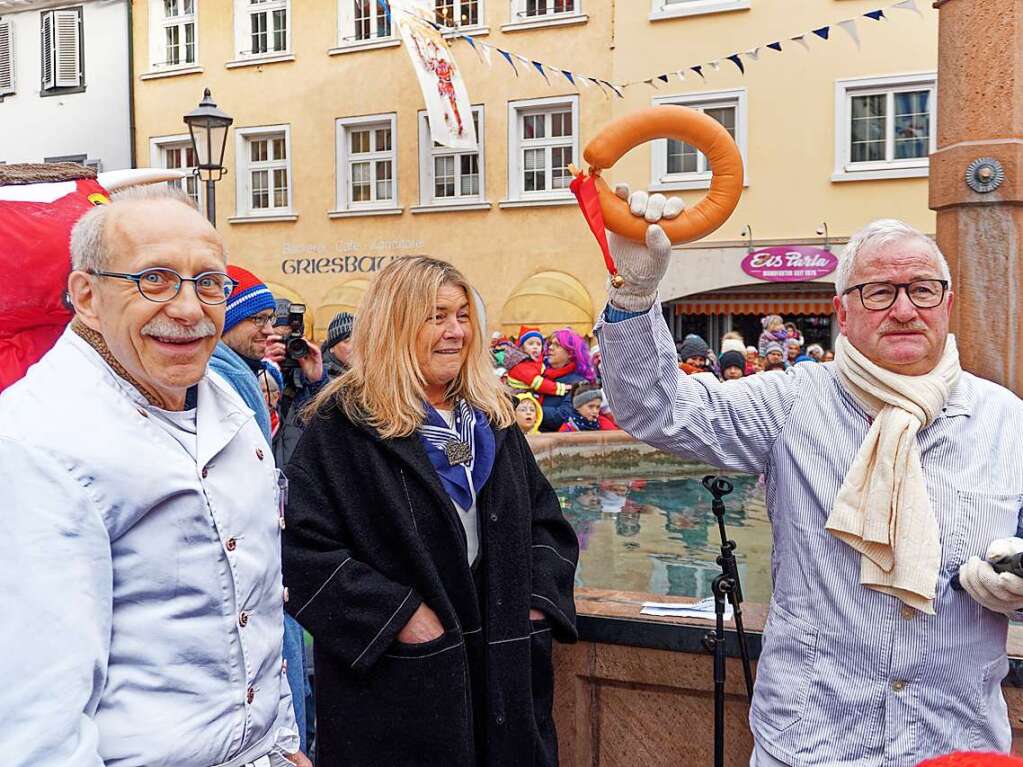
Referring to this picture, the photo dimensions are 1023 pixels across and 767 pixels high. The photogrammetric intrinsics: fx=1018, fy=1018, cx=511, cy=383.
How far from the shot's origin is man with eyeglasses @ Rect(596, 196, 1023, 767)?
1996 mm

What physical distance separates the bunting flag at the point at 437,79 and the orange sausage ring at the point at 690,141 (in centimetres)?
1131

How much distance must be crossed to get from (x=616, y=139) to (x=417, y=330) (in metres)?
0.70

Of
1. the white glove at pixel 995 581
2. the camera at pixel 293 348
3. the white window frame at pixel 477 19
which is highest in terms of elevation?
the white window frame at pixel 477 19

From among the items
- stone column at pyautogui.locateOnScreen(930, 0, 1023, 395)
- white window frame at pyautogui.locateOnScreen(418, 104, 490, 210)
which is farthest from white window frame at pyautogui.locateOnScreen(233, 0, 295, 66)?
stone column at pyautogui.locateOnScreen(930, 0, 1023, 395)

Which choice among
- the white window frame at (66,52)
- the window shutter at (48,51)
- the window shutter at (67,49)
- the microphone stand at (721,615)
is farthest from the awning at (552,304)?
the microphone stand at (721,615)

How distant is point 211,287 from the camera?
65.4 inches

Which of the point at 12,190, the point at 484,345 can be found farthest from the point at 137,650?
the point at 484,345

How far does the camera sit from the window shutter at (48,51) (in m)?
21.7

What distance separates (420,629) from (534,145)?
16554 millimetres

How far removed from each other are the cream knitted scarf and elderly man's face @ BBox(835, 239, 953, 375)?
31 mm

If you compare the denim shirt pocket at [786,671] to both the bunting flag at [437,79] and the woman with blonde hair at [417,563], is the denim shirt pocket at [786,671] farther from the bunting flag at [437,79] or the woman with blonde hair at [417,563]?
the bunting flag at [437,79]

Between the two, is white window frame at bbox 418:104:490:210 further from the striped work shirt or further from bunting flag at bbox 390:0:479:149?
the striped work shirt

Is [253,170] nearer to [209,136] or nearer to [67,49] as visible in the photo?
[67,49]

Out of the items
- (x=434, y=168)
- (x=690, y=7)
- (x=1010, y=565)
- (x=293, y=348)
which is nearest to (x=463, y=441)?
(x=1010, y=565)
